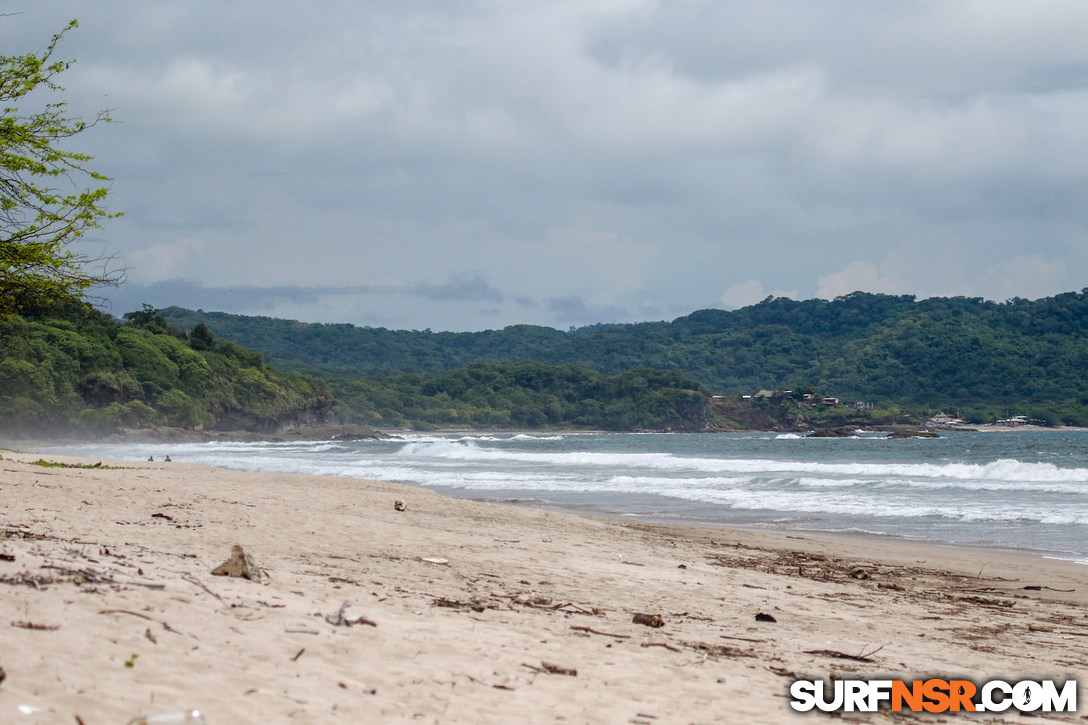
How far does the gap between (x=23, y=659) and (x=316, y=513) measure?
791 cm

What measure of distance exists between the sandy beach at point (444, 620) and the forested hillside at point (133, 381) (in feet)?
186

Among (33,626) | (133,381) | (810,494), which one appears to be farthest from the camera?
(133,381)

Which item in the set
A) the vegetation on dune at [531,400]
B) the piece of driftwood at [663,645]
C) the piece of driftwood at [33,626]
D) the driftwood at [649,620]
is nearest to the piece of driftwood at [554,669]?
the piece of driftwood at [663,645]

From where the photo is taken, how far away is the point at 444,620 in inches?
220

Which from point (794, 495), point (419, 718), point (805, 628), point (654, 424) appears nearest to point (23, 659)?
point (419, 718)

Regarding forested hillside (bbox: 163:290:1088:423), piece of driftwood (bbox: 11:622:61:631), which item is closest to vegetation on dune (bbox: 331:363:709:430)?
forested hillside (bbox: 163:290:1088:423)

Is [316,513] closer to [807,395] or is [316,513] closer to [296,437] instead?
[296,437]

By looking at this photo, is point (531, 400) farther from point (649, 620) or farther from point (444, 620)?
point (444, 620)

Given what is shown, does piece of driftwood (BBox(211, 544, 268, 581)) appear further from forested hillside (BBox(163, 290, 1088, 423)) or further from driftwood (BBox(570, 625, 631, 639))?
forested hillside (BBox(163, 290, 1088, 423))

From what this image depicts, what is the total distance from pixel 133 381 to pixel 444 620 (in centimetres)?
7530

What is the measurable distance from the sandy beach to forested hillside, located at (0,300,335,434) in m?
56.5

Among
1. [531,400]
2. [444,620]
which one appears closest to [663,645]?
[444,620]

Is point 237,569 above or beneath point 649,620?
above

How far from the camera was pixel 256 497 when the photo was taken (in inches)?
513
